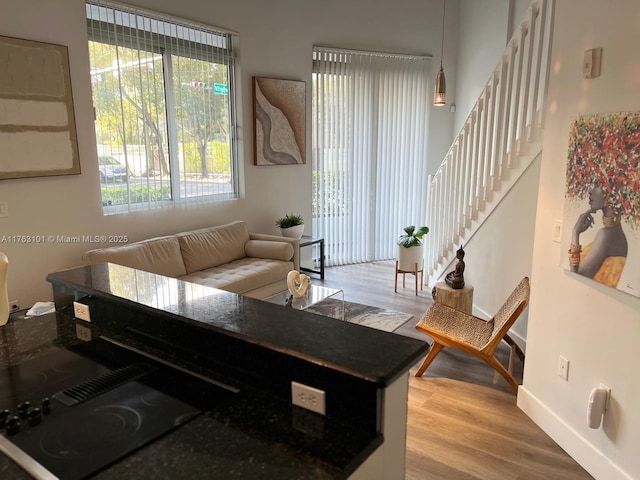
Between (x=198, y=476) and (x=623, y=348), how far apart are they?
1954 mm

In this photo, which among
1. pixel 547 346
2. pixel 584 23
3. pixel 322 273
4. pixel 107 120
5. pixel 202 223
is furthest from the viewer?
pixel 322 273

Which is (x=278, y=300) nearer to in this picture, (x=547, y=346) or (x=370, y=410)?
(x=547, y=346)

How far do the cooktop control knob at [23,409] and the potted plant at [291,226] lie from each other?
414 centimetres

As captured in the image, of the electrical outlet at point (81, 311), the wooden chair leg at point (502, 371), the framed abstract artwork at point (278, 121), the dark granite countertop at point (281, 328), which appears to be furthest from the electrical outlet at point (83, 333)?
the framed abstract artwork at point (278, 121)

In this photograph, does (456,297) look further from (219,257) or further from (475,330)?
(219,257)

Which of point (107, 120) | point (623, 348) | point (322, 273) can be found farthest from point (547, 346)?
point (107, 120)

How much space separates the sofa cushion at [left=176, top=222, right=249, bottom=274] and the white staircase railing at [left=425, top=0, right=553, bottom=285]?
6.59 ft

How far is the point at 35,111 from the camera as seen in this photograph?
3484mm

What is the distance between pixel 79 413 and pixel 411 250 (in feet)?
13.6

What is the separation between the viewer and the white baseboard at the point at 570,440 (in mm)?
2232

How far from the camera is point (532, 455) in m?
2.48

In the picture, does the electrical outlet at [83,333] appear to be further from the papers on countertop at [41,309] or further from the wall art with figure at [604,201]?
the wall art with figure at [604,201]

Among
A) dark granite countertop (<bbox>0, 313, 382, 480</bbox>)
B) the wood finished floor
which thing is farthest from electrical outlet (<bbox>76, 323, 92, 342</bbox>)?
the wood finished floor

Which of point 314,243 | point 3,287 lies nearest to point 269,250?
point 314,243
